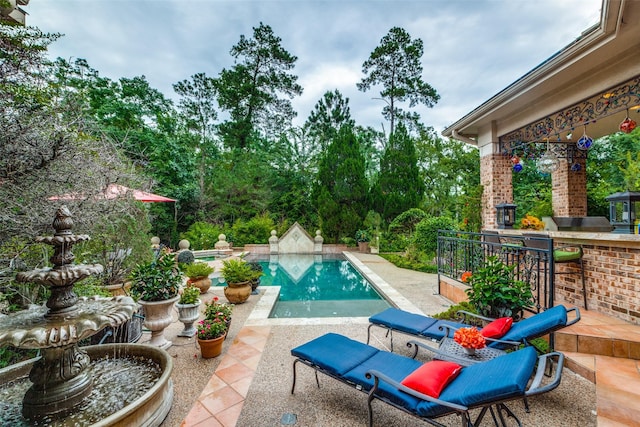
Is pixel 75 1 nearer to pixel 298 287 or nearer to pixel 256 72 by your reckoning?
pixel 298 287

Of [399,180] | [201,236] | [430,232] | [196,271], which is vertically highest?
[399,180]

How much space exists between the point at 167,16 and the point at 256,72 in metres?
12.2

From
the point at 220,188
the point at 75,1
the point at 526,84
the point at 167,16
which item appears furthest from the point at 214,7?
the point at 220,188

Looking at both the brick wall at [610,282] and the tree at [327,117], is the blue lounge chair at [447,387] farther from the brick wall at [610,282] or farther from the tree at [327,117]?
the tree at [327,117]

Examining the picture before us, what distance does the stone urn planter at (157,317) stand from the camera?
339cm

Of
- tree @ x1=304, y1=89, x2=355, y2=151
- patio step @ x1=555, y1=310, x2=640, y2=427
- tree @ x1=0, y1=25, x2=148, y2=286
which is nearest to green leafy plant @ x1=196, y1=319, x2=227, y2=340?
tree @ x1=0, y1=25, x2=148, y2=286

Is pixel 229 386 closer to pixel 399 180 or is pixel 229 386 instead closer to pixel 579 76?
pixel 579 76

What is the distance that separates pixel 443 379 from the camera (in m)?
1.85

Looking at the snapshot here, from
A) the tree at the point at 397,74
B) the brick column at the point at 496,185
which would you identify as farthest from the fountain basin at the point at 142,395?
the tree at the point at 397,74

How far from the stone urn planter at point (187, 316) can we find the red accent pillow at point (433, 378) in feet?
10.3

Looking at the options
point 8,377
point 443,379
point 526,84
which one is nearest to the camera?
point 443,379

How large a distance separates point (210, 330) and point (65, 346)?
153 cm

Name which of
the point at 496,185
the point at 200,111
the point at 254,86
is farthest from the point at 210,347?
the point at 200,111

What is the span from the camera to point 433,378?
185 centimetres
